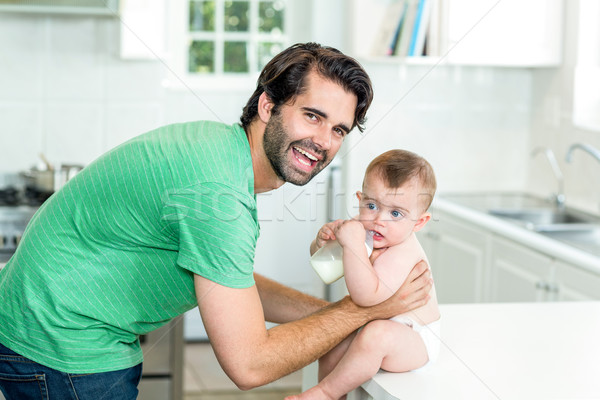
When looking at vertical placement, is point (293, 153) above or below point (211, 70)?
below

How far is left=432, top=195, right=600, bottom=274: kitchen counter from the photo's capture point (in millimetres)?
1927

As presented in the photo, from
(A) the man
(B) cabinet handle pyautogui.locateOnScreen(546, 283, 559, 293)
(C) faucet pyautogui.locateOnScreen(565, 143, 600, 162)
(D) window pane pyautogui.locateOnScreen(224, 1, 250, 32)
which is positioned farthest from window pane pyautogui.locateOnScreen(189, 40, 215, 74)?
(A) the man

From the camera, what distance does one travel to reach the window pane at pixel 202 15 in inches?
131

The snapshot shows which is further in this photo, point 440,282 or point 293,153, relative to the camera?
point 440,282

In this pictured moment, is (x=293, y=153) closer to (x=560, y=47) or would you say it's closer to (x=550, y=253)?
(x=550, y=253)

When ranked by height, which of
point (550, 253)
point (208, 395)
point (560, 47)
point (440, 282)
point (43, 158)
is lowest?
point (208, 395)

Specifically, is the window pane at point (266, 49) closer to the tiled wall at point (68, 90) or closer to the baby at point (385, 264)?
the tiled wall at point (68, 90)

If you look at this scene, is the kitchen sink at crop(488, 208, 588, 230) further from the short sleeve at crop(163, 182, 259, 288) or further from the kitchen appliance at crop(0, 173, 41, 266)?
the short sleeve at crop(163, 182, 259, 288)

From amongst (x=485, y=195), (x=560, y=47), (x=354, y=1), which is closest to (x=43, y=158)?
(x=354, y=1)

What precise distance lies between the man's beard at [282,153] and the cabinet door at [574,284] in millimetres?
1064

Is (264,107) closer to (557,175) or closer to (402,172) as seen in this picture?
(402,172)

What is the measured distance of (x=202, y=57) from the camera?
336 centimetres

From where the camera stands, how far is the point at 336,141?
3.47ft

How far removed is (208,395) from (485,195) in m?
1.20
